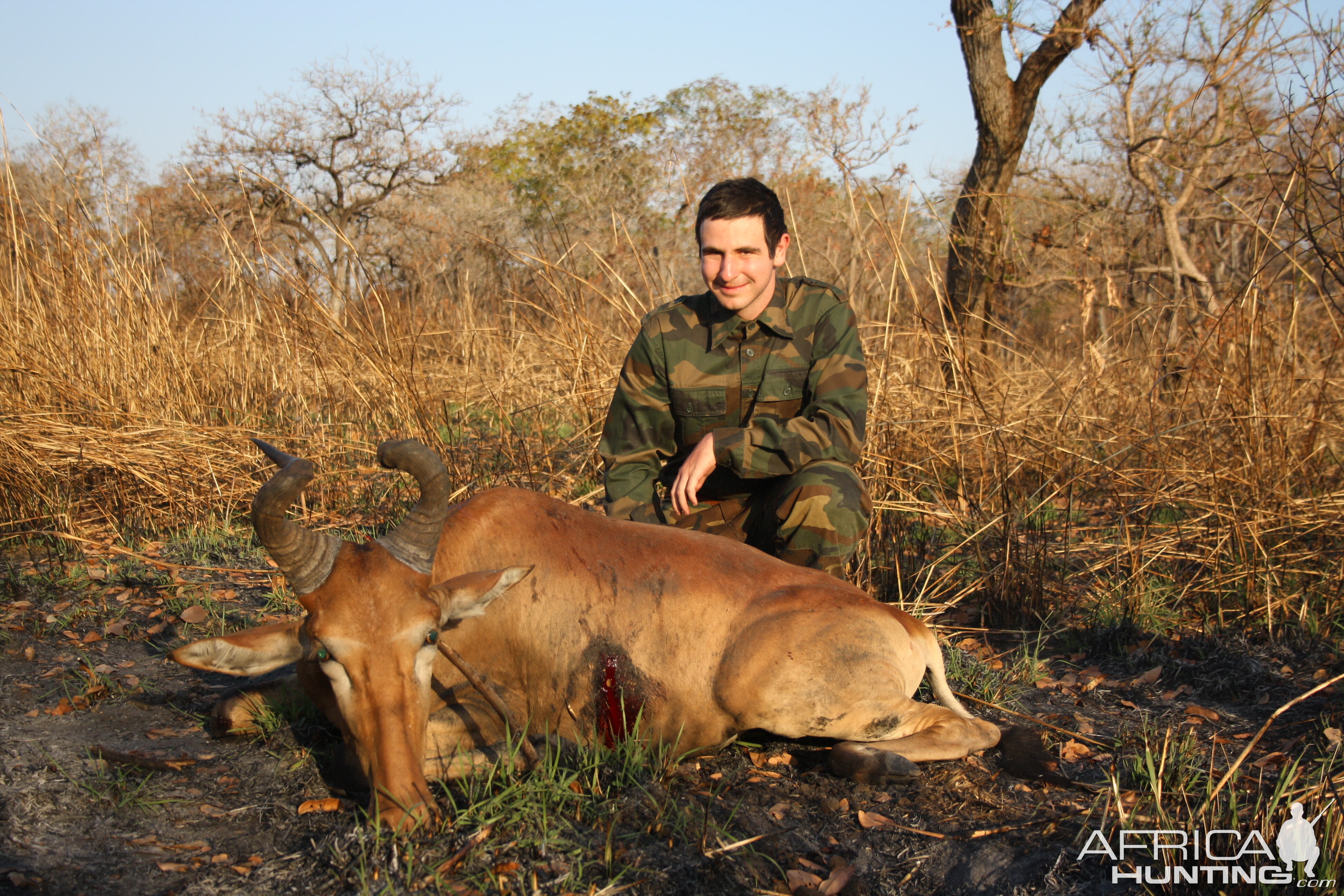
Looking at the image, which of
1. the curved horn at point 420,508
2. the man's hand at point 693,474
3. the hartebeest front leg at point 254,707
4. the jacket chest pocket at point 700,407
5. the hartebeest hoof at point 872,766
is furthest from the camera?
the jacket chest pocket at point 700,407

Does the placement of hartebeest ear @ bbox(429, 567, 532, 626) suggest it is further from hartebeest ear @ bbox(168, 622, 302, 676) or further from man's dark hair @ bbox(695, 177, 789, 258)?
man's dark hair @ bbox(695, 177, 789, 258)

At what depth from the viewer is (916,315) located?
5758 millimetres

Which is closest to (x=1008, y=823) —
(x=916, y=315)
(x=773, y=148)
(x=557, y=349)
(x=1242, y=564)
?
(x=1242, y=564)

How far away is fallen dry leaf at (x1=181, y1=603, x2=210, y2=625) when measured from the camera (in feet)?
15.0

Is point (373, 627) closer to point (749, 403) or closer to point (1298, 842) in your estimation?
point (749, 403)

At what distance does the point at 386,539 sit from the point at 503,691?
29.2 inches

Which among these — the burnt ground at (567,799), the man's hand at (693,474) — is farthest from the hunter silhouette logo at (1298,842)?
the man's hand at (693,474)

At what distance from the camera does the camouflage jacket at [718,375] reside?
14.9 feet

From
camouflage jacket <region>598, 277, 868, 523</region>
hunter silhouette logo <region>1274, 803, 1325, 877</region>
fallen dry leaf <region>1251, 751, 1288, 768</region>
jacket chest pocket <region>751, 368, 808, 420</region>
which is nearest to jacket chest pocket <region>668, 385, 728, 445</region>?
camouflage jacket <region>598, 277, 868, 523</region>

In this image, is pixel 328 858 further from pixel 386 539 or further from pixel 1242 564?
pixel 1242 564

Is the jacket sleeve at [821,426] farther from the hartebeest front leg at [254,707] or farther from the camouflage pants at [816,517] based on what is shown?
the hartebeest front leg at [254,707]

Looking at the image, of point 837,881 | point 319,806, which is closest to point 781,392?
point 837,881

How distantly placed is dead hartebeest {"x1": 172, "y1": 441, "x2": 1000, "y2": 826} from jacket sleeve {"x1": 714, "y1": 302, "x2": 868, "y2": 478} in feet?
1.96

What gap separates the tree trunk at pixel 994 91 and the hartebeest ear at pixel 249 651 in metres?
7.28
